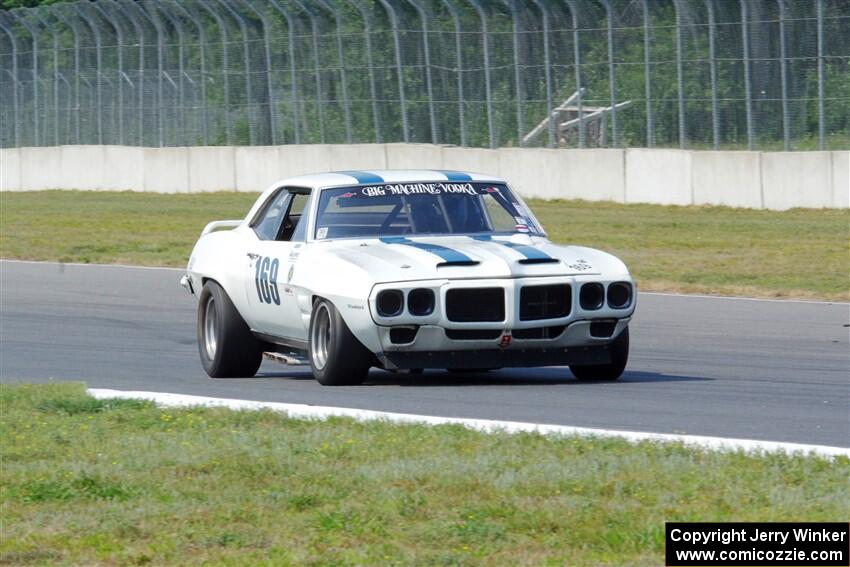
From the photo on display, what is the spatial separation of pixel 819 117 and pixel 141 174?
20089mm

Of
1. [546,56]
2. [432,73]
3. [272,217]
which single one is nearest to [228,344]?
[272,217]

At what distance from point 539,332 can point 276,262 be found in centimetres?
195

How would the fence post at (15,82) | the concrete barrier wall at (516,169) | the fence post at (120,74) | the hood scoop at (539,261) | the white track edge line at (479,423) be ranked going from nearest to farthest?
the white track edge line at (479,423) → the hood scoop at (539,261) → the concrete barrier wall at (516,169) → the fence post at (120,74) → the fence post at (15,82)

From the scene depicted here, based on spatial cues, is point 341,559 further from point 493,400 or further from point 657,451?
point 493,400

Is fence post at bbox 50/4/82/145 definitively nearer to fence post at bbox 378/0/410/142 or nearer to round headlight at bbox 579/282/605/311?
fence post at bbox 378/0/410/142

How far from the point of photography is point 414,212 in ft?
34.5

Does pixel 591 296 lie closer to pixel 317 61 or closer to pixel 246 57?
pixel 317 61

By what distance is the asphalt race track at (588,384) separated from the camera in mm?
8406

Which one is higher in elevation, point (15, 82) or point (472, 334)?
point (15, 82)

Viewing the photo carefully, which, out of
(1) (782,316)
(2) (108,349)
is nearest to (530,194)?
(1) (782,316)

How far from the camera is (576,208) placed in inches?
1136

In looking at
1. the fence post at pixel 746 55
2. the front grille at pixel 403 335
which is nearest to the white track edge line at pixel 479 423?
the front grille at pixel 403 335

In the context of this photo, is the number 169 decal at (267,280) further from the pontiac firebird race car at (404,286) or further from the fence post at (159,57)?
the fence post at (159,57)

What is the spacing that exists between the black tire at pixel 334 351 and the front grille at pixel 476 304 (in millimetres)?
625
